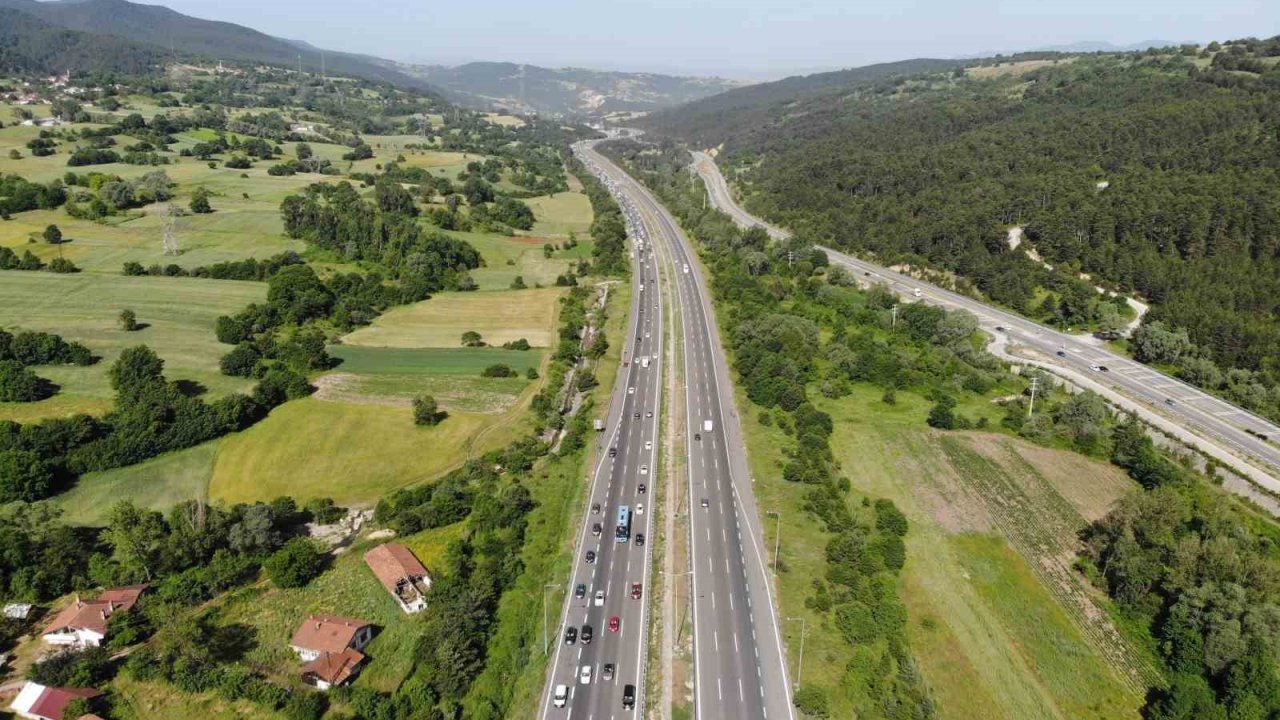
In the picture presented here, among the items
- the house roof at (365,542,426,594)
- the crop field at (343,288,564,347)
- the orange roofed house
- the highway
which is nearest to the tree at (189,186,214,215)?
the crop field at (343,288,564,347)

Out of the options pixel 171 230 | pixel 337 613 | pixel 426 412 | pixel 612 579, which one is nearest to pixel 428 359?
pixel 426 412

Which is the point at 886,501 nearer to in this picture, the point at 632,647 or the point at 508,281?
the point at 632,647

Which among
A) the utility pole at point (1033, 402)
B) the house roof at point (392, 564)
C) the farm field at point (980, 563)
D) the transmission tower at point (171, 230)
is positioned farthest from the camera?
the transmission tower at point (171, 230)

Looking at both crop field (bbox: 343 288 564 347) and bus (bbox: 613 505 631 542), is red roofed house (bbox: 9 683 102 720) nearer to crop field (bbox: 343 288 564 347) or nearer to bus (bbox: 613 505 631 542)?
bus (bbox: 613 505 631 542)

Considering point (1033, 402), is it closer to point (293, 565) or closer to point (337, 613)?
point (337, 613)

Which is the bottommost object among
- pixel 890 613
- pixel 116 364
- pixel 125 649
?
pixel 125 649

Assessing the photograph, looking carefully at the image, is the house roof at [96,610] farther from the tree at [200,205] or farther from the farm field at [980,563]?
the tree at [200,205]

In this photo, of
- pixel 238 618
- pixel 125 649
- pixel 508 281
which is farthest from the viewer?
pixel 508 281

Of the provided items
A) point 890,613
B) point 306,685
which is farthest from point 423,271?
point 890,613

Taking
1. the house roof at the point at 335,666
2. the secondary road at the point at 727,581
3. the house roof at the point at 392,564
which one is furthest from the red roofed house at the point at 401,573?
the secondary road at the point at 727,581
